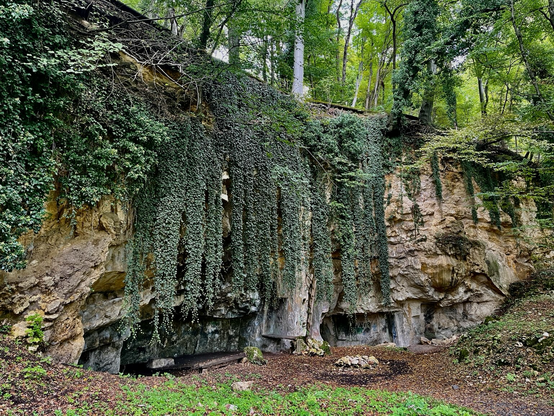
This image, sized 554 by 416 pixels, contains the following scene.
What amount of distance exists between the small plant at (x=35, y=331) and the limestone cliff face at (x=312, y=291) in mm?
230

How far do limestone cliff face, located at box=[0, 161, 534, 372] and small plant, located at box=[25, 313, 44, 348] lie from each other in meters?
0.23

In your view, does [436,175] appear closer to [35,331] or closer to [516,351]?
[516,351]

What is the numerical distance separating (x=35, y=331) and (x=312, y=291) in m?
6.65

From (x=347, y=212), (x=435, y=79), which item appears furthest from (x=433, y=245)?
(x=435, y=79)

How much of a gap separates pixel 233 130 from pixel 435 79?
7.89 metres

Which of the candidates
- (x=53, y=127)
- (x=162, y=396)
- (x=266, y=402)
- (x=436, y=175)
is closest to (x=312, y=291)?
(x=266, y=402)

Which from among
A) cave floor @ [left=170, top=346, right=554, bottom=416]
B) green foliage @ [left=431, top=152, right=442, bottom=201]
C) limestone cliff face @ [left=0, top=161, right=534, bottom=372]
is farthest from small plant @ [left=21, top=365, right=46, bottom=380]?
green foliage @ [left=431, top=152, right=442, bottom=201]

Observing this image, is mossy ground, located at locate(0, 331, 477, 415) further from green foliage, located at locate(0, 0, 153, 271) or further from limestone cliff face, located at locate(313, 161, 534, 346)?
limestone cliff face, located at locate(313, 161, 534, 346)

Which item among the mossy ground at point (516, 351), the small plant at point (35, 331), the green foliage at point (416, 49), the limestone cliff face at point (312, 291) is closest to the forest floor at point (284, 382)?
the mossy ground at point (516, 351)

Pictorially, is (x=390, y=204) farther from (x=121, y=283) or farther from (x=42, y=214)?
(x=42, y=214)

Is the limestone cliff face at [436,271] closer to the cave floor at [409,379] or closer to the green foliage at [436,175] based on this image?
the green foliage at [436,175]

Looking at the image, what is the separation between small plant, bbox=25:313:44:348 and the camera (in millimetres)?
3955

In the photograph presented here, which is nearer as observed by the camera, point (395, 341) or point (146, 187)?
point (146, 187)

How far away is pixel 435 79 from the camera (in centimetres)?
1068
